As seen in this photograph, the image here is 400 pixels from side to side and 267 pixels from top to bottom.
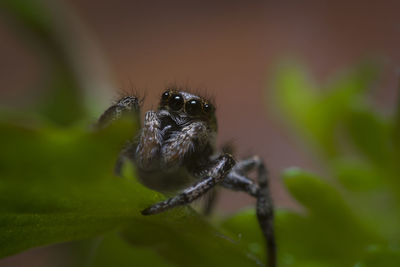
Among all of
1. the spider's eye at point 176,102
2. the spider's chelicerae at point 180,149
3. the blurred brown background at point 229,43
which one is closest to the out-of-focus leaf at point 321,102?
the spider's chelicerae at point 180,149

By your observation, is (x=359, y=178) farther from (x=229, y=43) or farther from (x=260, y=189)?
(x=229, y=43)

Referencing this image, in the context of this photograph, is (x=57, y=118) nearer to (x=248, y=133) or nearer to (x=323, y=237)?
(x=323, y=237)

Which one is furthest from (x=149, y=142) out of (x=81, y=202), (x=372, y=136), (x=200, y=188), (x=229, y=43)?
(x=229, y=43)

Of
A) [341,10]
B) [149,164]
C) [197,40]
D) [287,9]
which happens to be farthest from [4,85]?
[149,164]

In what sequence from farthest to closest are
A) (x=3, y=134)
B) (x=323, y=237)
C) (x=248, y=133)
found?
1. (x=248, y=133)
2. (x=323, y=237)
3. (x=3, y=134)

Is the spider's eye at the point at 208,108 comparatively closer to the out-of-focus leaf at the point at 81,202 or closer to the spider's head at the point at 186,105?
the spider's head at the point at 186,105
